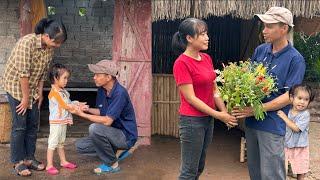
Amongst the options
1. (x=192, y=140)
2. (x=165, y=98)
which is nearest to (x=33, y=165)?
(x=192, y=140)

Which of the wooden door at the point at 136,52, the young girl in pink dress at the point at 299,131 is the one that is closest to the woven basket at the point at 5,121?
the wooden door at the point at 136,52

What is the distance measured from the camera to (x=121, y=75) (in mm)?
6797

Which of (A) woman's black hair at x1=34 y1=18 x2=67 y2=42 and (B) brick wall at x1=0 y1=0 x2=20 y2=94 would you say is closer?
(A) woman's black hair at x1=34 y1=18 x2=67 y2=42

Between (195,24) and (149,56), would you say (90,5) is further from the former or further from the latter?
(195,24)

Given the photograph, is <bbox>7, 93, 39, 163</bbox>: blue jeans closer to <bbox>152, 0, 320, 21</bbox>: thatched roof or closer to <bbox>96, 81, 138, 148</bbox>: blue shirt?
<bbox>96, 81, 138, 148</bbox>: blue shirt

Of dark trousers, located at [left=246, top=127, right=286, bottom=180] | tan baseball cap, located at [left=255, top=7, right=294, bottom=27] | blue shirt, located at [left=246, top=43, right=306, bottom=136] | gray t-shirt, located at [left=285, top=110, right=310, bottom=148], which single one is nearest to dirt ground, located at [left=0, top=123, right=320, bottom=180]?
gray t-shirt, located at [left=285, top=110, right=310, bottom=148]

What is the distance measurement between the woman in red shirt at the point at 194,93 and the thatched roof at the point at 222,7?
6.72ft

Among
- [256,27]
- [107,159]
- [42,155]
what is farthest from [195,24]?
[256,27]

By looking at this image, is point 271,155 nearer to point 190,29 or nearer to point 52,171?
point 190,29

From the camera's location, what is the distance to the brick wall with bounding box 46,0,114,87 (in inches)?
438

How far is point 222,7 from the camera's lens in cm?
589

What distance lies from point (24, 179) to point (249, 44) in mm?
5215

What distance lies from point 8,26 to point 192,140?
431cm

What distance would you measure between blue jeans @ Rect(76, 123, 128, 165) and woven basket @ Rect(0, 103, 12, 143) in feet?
6.27
